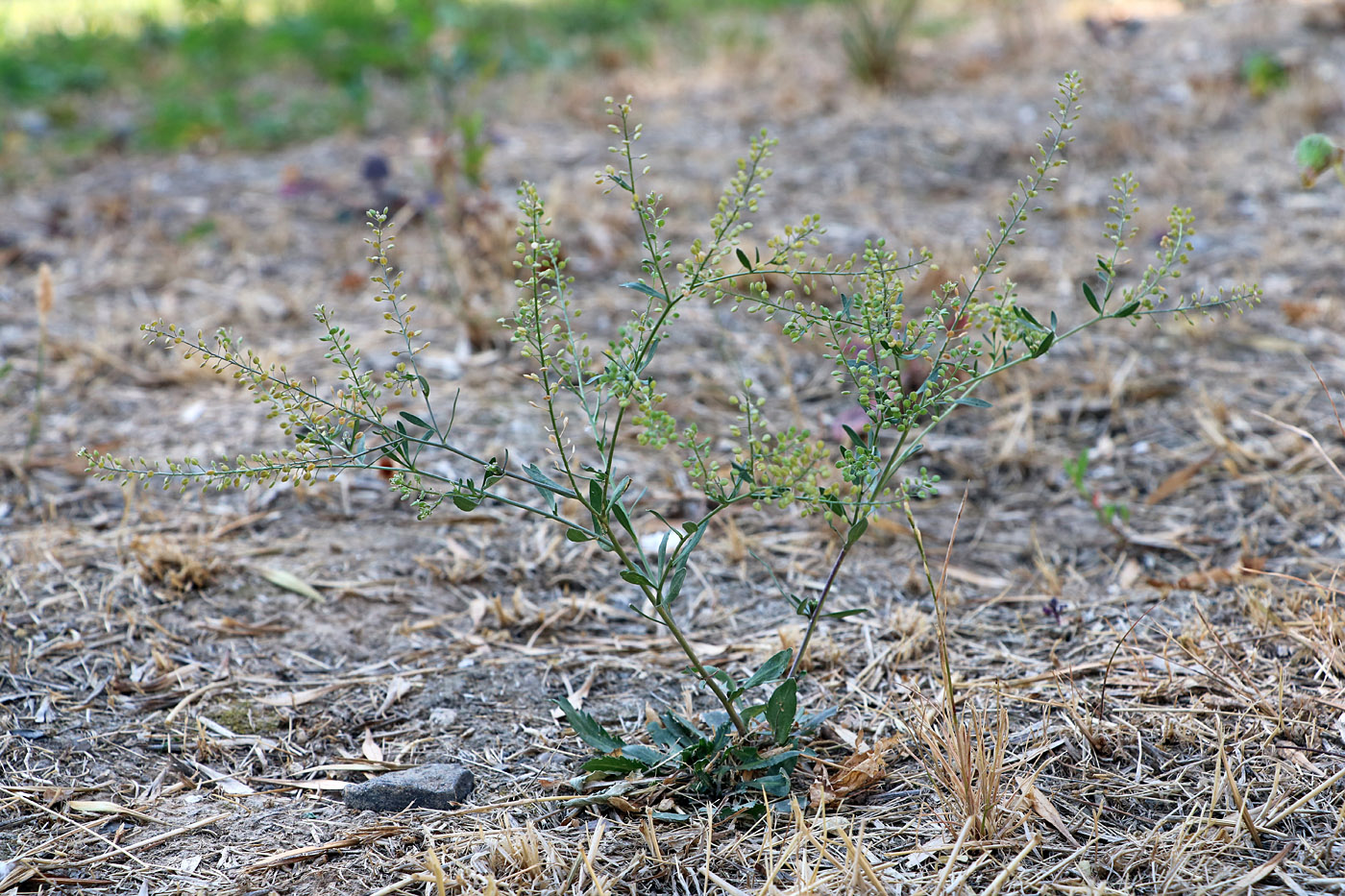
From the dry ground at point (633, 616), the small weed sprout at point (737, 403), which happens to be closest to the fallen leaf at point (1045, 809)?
the dry ground at point (633, 616)

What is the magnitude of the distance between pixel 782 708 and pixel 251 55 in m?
6.46

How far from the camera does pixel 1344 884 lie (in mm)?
1300

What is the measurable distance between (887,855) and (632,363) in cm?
76

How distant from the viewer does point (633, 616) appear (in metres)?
2.14

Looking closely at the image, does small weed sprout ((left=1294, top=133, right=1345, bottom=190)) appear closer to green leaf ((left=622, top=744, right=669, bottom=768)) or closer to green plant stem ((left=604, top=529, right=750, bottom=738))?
green plant stem ((left=604, top=529, right=750, bottom=738))

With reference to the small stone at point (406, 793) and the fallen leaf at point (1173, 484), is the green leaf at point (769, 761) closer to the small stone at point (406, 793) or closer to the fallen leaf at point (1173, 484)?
the small stone at point (406, 793)

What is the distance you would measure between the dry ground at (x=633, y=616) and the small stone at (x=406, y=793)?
3 cm

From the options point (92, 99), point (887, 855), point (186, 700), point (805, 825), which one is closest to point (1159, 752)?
point (887, 855)

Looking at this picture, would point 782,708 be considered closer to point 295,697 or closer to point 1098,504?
point 295,697

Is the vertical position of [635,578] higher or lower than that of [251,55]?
lower

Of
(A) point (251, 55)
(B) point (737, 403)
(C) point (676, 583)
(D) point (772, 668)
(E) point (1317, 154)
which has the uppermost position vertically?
(A) point (251, 55)

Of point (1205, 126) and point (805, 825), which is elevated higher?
point (1205, 126)

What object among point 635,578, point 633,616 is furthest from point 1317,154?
point 633,616

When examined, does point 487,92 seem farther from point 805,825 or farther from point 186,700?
point 805,825
